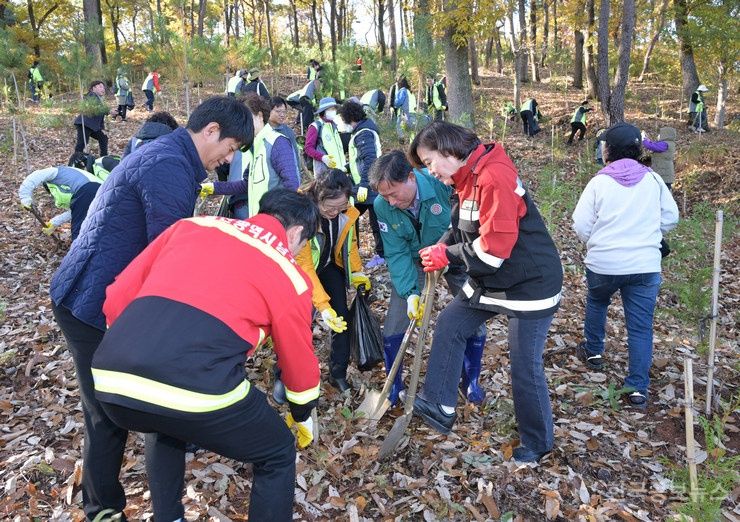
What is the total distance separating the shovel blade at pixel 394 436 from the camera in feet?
10.2

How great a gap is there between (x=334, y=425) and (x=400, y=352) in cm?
70

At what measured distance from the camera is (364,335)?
3646 millimetres

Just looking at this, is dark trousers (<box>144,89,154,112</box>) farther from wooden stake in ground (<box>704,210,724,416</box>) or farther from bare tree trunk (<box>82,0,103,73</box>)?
wooden stake in ground (<box>704,210,724,416</box>)

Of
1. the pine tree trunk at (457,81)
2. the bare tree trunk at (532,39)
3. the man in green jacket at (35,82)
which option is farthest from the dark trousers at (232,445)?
the bare tree trunk at (532,39)

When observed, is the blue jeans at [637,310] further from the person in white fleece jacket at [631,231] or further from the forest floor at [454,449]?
the forest floor at [454,449]

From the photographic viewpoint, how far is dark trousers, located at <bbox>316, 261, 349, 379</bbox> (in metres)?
3.62

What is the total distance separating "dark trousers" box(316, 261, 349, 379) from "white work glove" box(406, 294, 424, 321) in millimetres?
496

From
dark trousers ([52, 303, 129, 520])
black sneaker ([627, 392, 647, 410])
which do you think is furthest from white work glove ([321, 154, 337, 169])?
dark trousers ([52, 303, 129, 520])

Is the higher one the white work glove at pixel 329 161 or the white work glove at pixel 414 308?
the white work glove at pixel 329 161

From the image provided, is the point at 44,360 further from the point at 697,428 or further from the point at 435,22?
the point at 435,22

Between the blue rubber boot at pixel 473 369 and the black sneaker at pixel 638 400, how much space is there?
1.00 metres

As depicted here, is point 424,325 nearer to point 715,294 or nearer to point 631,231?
point 631,231

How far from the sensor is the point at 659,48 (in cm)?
2188

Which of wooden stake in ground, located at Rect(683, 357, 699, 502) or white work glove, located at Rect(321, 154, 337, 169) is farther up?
white work glove, located at Rect(321, 154, 337, 169)
